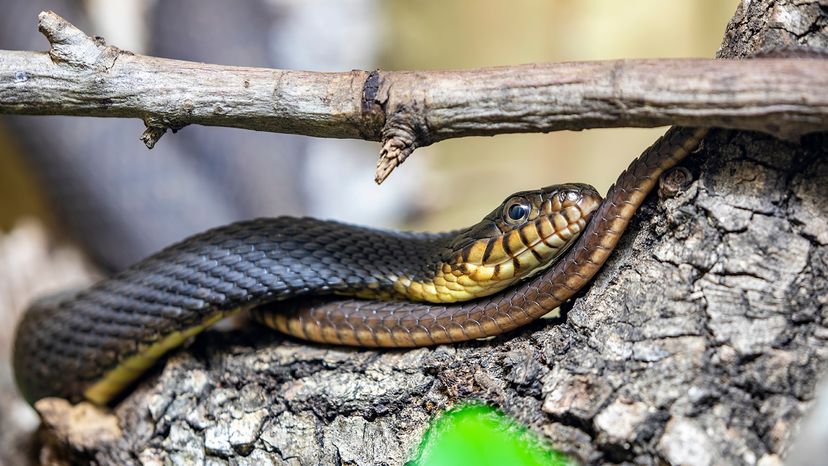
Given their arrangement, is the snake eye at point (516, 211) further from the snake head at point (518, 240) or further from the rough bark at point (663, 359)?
the rough bark at point (663, 359)

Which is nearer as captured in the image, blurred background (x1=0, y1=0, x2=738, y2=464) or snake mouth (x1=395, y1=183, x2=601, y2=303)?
snake mouth (x1=395, y1=183, x2=601, y2=303)

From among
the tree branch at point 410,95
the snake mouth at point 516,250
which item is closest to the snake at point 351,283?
the snake mouth at point 516,250

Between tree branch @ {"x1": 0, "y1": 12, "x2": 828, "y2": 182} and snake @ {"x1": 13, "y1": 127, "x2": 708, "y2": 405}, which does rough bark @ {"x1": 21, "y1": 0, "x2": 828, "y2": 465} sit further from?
tree branch @ {"x1": 0, "y1": 12, "x2": 828, "y2": 182}

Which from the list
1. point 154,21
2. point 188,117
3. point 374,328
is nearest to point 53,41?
point 188,117

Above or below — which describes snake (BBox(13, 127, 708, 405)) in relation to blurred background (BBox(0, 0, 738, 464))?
below

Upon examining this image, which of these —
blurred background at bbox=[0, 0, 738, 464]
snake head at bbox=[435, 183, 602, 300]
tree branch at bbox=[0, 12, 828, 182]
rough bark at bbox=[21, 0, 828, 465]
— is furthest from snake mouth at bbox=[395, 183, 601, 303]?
blurred background at bbox=[0, 0, 738, 464]

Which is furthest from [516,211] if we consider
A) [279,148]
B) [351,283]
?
[279,148]

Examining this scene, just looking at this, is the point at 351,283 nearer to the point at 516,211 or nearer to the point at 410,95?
the point at 516,211
